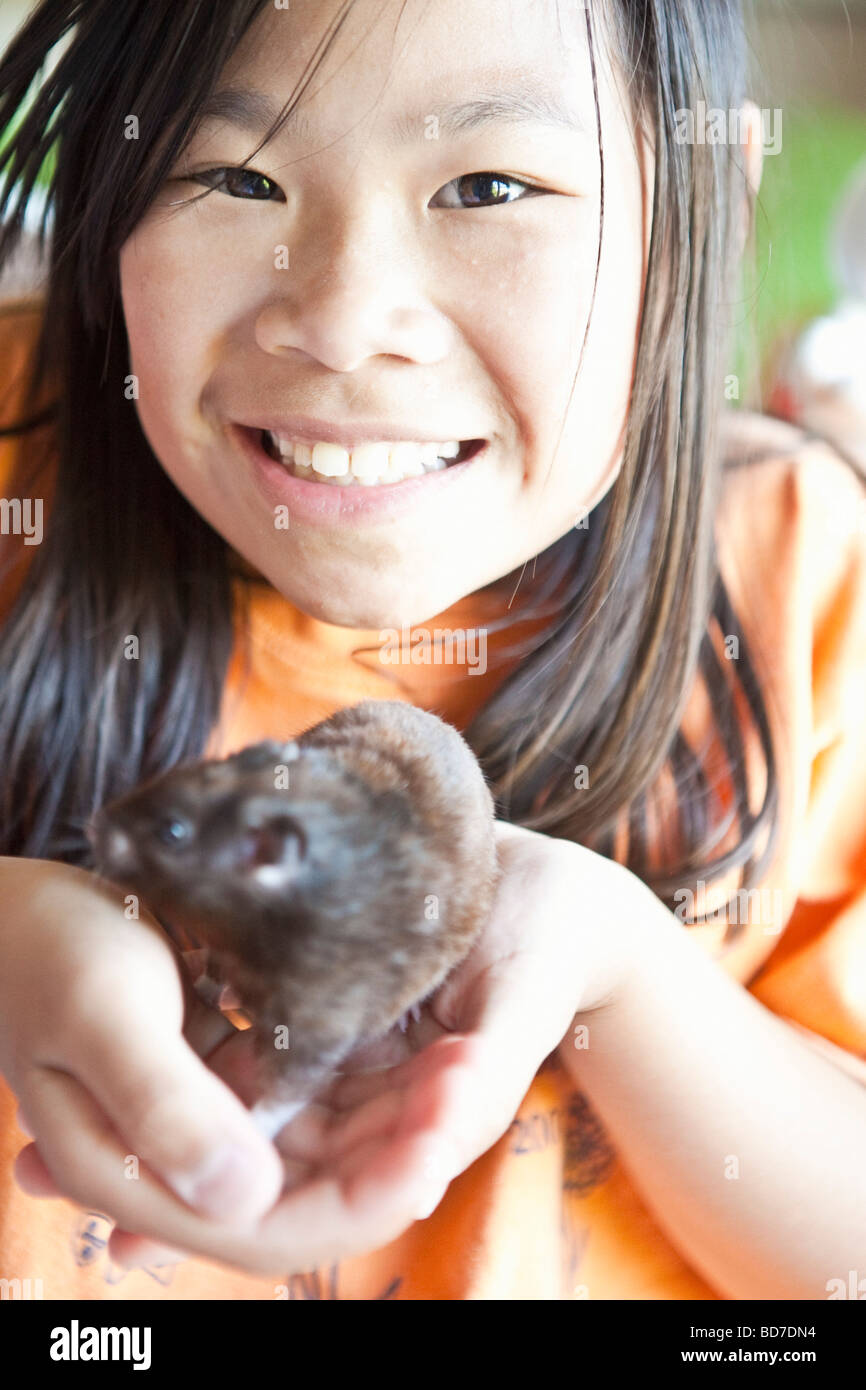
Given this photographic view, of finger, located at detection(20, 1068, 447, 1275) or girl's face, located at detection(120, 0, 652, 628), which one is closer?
finger, located at detection(20, 1068, 447, 1275)

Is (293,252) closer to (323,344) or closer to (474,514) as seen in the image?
(323,344)

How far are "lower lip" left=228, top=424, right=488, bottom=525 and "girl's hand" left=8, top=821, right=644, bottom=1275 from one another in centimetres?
18

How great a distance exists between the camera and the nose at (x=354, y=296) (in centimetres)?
47

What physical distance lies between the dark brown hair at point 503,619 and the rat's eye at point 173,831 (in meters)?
0.28

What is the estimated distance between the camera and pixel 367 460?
0.54 meters

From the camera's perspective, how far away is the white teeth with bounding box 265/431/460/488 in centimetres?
54

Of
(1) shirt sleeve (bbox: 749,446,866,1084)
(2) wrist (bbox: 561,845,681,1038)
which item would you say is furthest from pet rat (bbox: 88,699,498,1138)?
(1) shirt sleeve (bbox: 749,446,866,1084)

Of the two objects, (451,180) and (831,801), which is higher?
(451,180)

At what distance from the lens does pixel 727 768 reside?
2.31ft

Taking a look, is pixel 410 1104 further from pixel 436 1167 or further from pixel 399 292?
pixel 399 292

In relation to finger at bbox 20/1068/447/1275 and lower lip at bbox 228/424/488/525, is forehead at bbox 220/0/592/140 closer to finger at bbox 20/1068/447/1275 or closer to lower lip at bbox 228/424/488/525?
lower lip at bbox 228/424/488/525

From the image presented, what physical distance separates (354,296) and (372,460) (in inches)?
3.6

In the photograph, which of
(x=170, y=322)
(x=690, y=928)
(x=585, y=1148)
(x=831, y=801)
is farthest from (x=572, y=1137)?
(x=170, y=322)
